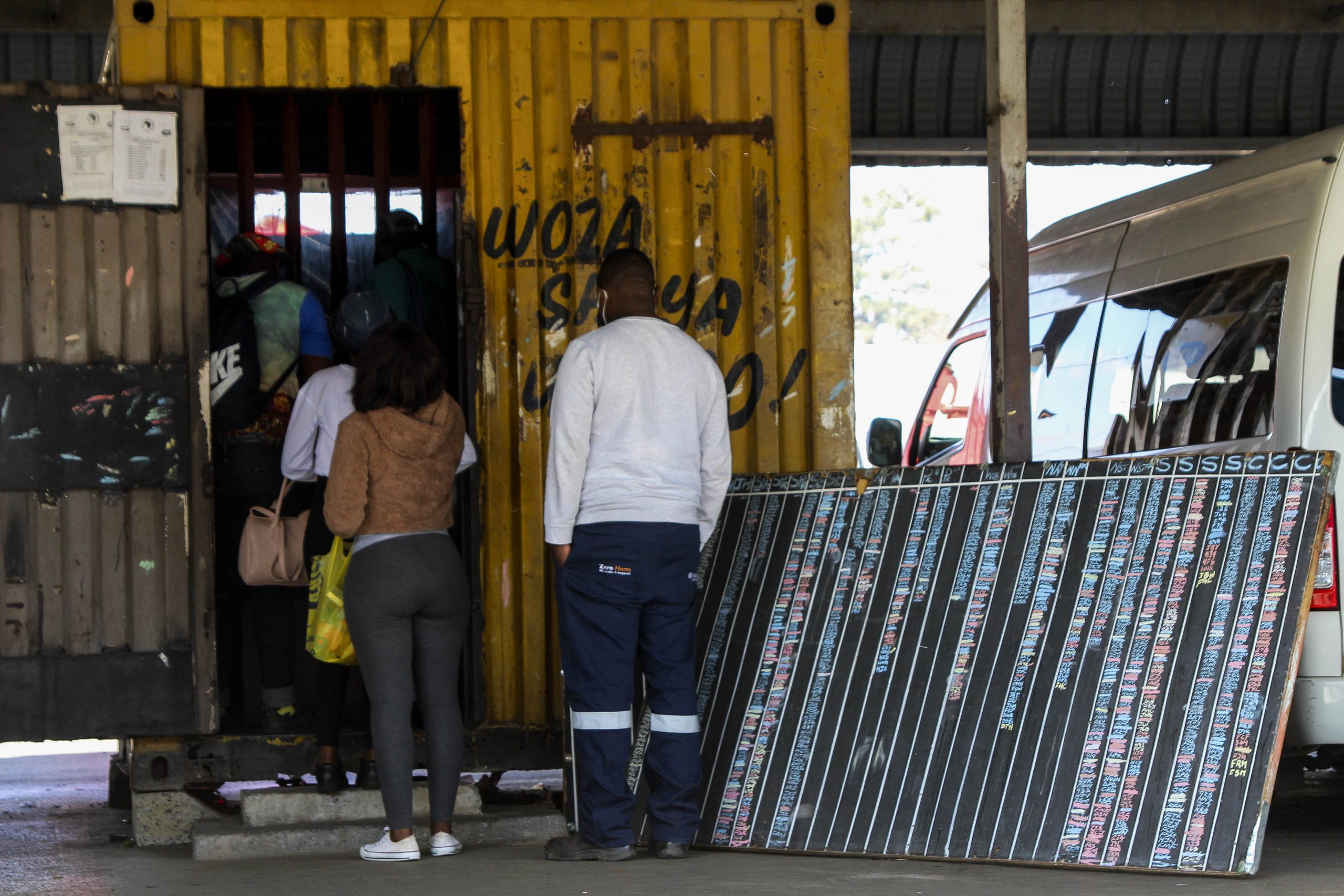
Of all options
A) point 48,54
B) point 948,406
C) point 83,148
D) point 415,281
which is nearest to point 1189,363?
point 948,406

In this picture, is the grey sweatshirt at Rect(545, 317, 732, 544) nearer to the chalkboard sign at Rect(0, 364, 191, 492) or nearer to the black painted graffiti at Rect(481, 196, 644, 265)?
the black painted graffiti at Rect(481, 196, 644, 265)

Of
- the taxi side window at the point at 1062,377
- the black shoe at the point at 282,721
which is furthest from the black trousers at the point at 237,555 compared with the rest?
the taxi side window at the point at 1062,377

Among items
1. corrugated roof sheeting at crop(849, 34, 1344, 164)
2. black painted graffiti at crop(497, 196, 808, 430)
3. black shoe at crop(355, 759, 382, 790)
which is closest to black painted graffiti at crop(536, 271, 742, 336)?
black painted graffiti at crop(497, 196, 808, 430)

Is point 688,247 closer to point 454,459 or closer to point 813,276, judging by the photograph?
point 813,276

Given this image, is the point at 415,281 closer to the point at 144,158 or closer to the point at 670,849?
the point at 144,158

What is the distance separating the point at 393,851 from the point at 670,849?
90 centimetres

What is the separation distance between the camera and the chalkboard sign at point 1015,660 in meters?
4.45

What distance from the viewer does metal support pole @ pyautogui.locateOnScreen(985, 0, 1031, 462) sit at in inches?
204

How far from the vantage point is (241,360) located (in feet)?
19.5

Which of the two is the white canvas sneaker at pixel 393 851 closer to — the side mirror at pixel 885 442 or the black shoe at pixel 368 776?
the black shoe at pixel 368 776

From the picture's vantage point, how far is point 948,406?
848cm

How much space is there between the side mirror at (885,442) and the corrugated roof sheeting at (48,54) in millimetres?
6151

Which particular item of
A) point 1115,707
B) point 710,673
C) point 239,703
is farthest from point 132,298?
point 1115,707

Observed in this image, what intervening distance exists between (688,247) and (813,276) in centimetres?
51
